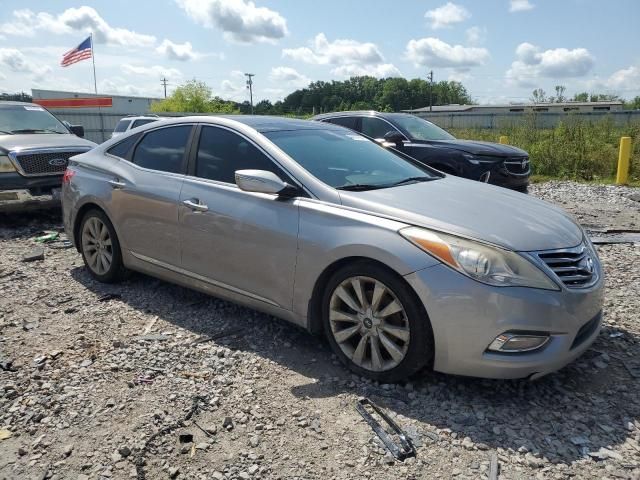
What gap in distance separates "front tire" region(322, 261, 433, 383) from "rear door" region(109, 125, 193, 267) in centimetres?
160

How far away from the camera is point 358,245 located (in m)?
3.20

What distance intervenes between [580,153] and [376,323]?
12.9m

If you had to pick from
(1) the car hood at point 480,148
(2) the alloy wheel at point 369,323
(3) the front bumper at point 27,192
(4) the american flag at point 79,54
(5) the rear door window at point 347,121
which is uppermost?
(4) the american flag at point 79,54

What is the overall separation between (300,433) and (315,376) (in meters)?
0.62

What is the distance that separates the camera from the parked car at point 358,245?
2924 mm

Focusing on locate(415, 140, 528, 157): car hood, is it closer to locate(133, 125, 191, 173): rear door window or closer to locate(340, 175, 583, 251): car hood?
locate(340, 175, 583, 251): car hood

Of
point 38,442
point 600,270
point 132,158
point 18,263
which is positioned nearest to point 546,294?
point 600,270

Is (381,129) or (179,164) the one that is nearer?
(179,164)

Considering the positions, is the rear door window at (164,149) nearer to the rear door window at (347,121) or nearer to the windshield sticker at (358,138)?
the windshield sticker at (358,138)

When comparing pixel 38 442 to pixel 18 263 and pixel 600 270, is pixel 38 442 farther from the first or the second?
pixel 18 263

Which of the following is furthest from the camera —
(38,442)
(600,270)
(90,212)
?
(90,212)

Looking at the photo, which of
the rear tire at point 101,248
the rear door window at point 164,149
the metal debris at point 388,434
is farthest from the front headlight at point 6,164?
the metal debris at point 388,434

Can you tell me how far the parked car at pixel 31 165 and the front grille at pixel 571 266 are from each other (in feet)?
23.6

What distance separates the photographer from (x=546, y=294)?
2.89 m
